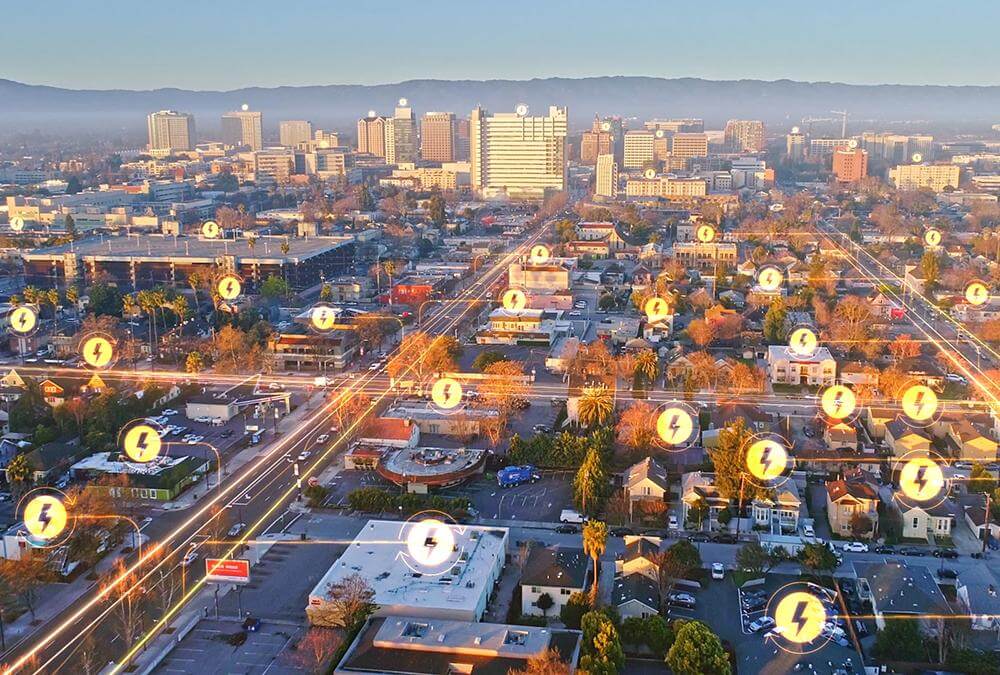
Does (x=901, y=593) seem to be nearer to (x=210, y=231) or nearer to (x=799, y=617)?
(x=799, y=617)

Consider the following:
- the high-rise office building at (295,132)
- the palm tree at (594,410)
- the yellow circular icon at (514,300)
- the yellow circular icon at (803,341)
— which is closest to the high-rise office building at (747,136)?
the high-rise office building at (295,132)

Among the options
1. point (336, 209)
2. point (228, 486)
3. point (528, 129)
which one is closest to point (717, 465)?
point (228, 486)

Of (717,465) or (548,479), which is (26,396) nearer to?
(548,479)

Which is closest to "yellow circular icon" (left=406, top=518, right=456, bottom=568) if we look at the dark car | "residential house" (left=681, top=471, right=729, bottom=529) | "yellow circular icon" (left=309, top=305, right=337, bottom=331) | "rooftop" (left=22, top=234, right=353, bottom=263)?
"residential house" (left=681, top=471, right=729, bottom=529)

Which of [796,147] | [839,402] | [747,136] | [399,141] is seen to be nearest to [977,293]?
[839,402]

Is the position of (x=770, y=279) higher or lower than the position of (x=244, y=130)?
lower

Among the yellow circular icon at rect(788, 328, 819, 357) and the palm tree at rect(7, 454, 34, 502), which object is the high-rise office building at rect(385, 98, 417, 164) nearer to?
the yellow circular icon at rect(788, 328, 819, 357)
